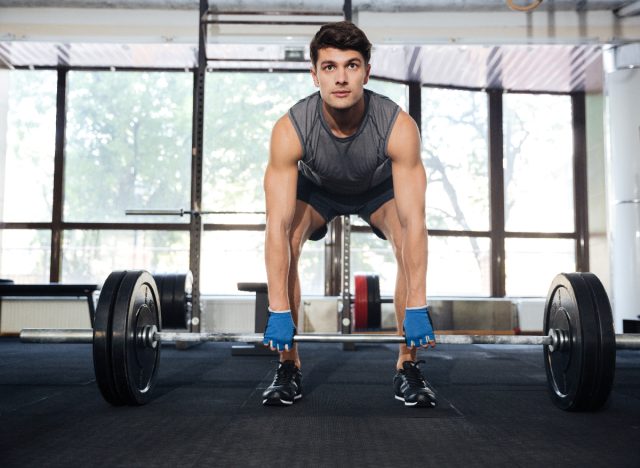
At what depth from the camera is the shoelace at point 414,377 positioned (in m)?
1.80

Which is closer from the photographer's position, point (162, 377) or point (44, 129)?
point (162, 377)

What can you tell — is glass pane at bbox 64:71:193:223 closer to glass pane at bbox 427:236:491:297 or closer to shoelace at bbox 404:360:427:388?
glass pane at bbox 427:236:491:297

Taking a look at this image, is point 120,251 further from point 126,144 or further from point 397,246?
point 397,246

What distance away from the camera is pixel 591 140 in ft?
19.0

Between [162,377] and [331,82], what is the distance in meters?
1.57

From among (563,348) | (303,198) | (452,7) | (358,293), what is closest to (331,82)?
(303,198)

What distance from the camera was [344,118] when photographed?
1721mm

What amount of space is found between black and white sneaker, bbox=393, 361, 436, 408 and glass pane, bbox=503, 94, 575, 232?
4183 mm

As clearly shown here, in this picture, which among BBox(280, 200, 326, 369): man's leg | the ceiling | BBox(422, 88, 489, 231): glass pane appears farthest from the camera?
BBox(422, 88, 489, 231): glass pane

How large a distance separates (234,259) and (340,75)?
147 inches

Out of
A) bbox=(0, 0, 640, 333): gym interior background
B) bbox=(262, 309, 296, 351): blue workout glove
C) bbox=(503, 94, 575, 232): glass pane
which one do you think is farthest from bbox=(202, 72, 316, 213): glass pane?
bbox=(262, 309, 296, 351): blue workout glove

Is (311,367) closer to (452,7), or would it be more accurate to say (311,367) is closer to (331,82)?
(331,82)

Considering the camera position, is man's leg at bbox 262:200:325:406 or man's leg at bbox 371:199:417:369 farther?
man's leg at bbox 371:199:417:369

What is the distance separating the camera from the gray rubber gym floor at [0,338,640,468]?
1.17 metres
